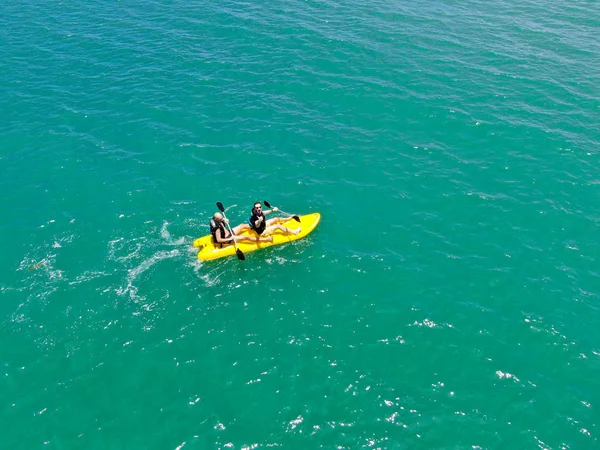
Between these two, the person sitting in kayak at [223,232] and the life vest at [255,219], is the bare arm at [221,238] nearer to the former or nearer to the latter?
the person sitting in kayak at [223,232]

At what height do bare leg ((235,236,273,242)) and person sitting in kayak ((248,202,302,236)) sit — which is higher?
person sitting in kayak ((248,202,302,236))

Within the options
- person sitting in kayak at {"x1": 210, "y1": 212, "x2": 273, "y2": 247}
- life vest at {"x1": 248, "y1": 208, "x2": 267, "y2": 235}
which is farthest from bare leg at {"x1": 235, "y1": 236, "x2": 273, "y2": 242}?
life vest at {"x1": 248, "y1": 208, "x2": 267, "y2": 235}

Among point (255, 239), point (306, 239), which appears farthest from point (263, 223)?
point (306, 239)

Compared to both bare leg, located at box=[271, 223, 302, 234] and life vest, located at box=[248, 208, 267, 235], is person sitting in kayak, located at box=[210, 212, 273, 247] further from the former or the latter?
bare leg, located at box=[271, 223, 302, 234]

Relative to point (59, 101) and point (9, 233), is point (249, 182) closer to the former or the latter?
point (9, 233)

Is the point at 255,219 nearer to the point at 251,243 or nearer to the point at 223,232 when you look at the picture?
the point at 251,243

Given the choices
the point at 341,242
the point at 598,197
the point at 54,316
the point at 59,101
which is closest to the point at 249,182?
the point at 341,242

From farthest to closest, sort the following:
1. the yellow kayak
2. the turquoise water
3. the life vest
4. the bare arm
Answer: the life vest < the yellow kayak < the bare arm < the turquoise water

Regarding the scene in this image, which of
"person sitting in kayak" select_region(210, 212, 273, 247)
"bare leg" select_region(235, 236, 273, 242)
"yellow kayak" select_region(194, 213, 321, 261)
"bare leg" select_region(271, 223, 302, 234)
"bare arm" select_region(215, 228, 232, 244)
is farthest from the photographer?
"bare leg" select_region(271, 223, 302, 234)
